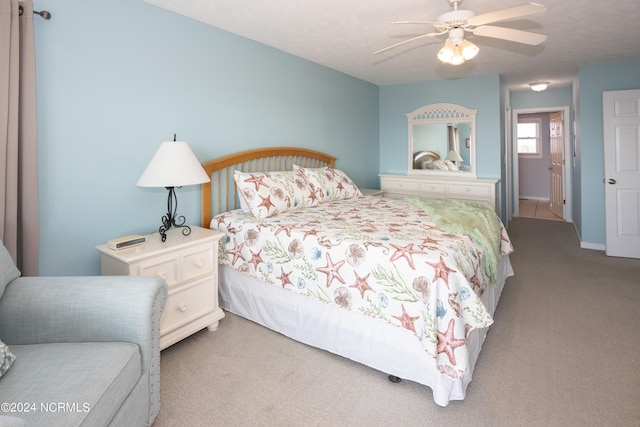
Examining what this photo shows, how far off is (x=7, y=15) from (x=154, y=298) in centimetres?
169

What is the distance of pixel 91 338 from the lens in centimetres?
149

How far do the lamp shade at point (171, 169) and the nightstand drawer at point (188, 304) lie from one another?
0.69 meters

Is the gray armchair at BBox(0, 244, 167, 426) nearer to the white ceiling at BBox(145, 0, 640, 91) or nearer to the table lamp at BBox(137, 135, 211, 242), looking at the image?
the table lamp at BBox(137, 135, 211, 242)

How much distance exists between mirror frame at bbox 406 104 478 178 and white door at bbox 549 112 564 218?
274 centimetres

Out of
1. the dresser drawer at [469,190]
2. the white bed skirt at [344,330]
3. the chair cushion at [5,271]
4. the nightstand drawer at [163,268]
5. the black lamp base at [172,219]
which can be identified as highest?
the dresser drawer at [469,190]

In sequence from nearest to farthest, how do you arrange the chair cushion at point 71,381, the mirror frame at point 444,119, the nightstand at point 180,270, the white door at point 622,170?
1. the chair cushion at point 71,381
2. the nightstand at point 180,270
3. the white door at point 622,170
4. the mirror frame at point 444,119

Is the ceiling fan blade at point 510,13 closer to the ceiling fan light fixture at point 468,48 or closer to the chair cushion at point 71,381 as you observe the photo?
the ceiling fan light fixture at point 468,48

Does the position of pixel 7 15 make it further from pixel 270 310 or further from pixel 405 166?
pixel 405 166

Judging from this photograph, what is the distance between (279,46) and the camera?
11.8ft

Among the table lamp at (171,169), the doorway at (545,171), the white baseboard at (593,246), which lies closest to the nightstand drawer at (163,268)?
the table lamp at (171,169)

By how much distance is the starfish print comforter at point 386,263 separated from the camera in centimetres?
179

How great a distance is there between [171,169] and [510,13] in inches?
87.9

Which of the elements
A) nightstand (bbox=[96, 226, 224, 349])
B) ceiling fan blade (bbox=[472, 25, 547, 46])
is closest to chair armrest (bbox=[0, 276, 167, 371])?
nightstand (bbox=[96, 226, 224, 349])

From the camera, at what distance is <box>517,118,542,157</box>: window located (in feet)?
28.4
